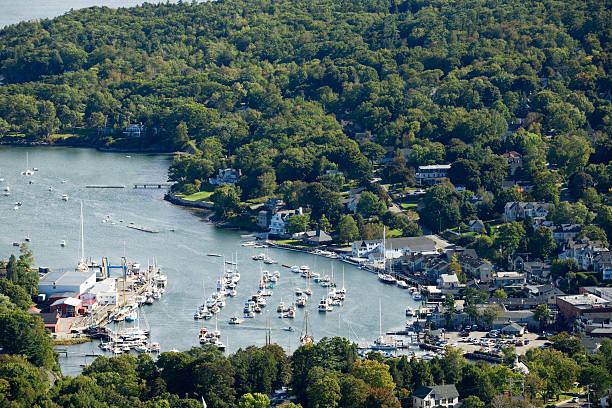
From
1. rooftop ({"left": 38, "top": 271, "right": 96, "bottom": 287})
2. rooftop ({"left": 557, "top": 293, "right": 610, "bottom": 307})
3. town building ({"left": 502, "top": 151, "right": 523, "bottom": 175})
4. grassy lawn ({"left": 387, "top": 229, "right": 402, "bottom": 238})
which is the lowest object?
rooftop ({"left": 557, "top": 293, "right": 610, "bottom": 307})

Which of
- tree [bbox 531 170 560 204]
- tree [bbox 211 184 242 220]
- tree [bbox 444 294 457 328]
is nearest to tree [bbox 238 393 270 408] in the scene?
tree [bbox 444 294 457 328]

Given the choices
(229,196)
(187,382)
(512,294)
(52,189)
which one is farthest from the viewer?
(52,189)

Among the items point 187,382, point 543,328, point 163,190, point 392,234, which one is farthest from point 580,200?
point 187,382

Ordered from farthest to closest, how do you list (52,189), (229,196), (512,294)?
(52,189), (229,196), (512,294)

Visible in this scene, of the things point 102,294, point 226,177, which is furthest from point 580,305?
point 226,177

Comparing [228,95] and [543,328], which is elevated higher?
[228,95]

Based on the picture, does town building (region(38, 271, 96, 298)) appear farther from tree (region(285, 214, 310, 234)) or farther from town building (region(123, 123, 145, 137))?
town building (region(123, 123, 145, 137))

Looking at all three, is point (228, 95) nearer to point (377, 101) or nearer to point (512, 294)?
point (377, 101)

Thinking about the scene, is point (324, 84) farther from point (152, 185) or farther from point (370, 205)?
point (370, 205)

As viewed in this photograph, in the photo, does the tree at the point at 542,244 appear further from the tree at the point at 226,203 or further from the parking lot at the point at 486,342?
the tree at the point at 226,203
